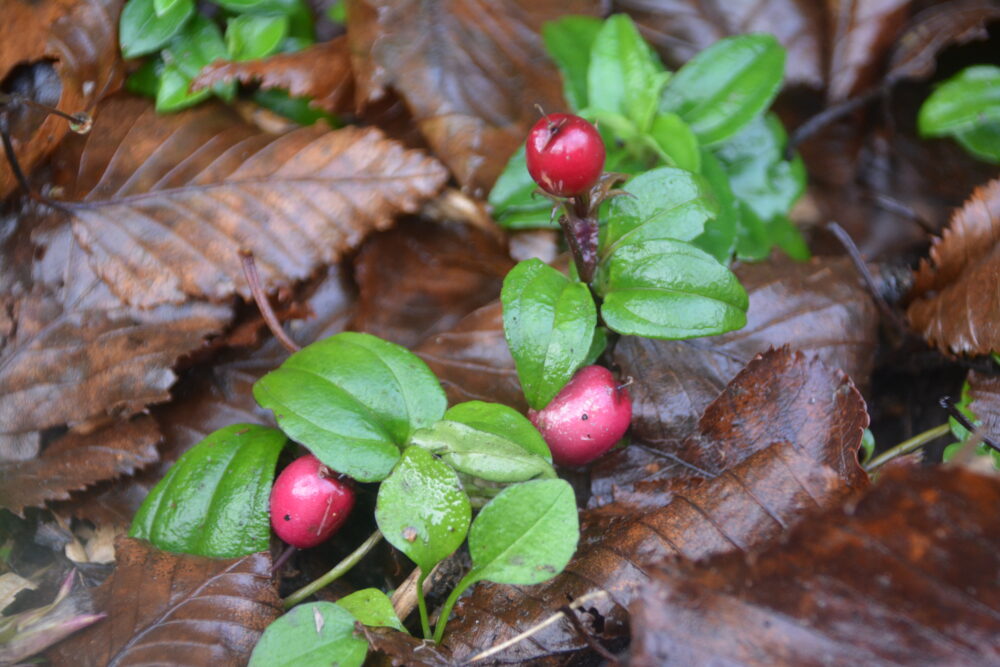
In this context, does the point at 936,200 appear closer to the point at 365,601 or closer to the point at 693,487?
the point at 693,487

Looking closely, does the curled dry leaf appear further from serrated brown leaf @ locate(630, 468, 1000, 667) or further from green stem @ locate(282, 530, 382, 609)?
serrated brown leaf @ locate(630, 468, 1000, 667)

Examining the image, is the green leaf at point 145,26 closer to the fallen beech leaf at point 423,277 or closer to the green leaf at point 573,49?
the fallen beech leaf at point 423,277

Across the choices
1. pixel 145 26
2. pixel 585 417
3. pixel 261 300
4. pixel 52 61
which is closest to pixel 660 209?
pixel 585 417

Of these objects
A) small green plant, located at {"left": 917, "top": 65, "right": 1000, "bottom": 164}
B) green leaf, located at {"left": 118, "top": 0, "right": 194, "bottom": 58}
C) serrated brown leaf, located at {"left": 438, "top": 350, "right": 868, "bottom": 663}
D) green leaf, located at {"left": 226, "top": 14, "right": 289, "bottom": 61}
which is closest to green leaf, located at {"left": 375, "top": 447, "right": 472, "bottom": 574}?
serrated brown leaf, located at {"left": 438, "top": 350, "right": 868, "bottom": 663}

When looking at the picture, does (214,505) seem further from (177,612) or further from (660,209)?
(660,209)

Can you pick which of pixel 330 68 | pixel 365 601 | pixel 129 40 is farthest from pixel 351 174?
pixel 365 601

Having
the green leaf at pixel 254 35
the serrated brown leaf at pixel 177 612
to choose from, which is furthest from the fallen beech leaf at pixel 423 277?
the serrated brown leaf at pixel 177 612
